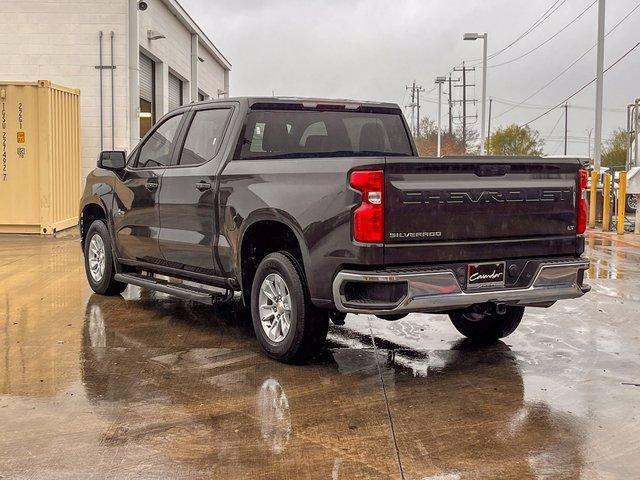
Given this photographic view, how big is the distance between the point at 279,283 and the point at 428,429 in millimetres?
1786

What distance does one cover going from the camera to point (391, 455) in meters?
4.20

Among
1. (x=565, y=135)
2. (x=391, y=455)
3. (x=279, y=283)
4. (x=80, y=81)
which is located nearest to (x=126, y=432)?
(x=391, y=455)

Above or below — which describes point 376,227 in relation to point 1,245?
above

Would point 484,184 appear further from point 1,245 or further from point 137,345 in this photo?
point 1,245

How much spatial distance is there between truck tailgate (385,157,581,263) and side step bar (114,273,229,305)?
1.91 metres

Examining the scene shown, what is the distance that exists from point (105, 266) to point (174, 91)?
67.2 ft

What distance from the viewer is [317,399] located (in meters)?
5.19

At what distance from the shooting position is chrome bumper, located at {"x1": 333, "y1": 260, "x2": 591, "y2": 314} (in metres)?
5.22

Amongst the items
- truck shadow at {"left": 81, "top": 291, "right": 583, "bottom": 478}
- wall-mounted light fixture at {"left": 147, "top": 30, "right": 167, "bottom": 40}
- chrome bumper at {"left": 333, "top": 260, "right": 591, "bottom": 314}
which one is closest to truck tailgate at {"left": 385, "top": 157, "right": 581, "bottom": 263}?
chrome bumper at {"left": 333, "top": 260, "right": 591, "bottom": 314}

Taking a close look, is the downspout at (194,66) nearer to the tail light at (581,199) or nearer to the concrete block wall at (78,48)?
the concrete block wall at (78,48)

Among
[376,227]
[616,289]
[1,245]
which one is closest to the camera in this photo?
[376,227]

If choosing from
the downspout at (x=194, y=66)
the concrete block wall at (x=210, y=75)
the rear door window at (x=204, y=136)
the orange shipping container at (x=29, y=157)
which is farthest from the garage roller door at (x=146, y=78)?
the rear door window at (x=204, y=136)

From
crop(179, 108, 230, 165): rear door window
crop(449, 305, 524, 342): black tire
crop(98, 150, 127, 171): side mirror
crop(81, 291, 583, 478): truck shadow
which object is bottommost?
crop(81, 291, 583, 478): truck shadow

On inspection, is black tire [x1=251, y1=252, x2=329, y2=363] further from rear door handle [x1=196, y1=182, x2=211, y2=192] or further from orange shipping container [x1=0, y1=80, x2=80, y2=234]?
orange shipping container [x1=0, y1=80, x2=80, y2=234]
